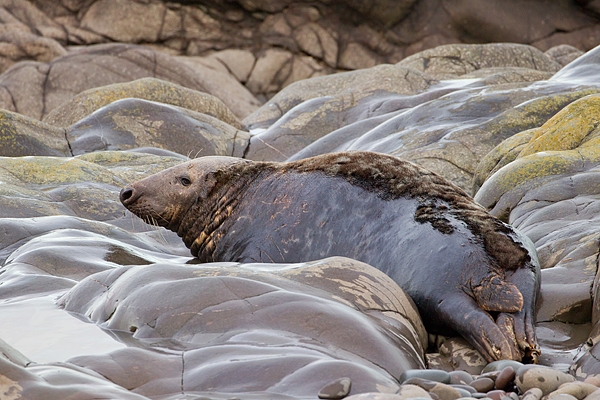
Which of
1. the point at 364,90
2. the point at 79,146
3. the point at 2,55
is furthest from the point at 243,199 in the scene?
the point at 2,55

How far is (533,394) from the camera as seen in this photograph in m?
3.34

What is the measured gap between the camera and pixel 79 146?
12.9m

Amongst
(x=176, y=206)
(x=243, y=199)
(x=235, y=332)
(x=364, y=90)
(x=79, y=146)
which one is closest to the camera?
(x=235, y=332)

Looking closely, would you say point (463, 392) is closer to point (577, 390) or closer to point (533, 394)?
point (533, 394)

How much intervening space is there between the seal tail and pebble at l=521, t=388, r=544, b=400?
125 centimetres

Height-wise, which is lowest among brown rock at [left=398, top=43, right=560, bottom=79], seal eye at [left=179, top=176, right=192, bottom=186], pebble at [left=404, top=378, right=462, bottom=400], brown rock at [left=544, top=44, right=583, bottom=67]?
brown rock at [left=544, top=44, right=583, bottom=67]

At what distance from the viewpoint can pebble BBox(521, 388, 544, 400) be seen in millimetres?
3316

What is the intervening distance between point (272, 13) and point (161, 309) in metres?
25.0

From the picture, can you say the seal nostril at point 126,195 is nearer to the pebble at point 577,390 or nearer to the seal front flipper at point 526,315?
the seal front flipper at point 526,315

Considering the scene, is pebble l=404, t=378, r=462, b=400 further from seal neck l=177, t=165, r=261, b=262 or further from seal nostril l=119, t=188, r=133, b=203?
seal nostril l=119, t=188, r=133, b=203

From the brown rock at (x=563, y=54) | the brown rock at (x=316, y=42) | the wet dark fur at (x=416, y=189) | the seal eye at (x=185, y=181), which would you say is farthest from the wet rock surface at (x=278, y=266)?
the brown rock at (x=316, y=42)

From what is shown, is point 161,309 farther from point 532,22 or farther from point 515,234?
point 532,22

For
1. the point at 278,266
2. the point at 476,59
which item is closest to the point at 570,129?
the point at 278,266

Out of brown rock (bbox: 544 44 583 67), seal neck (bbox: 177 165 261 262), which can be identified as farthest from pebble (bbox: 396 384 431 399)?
brown rock (bbox: 544 44 583 67)
